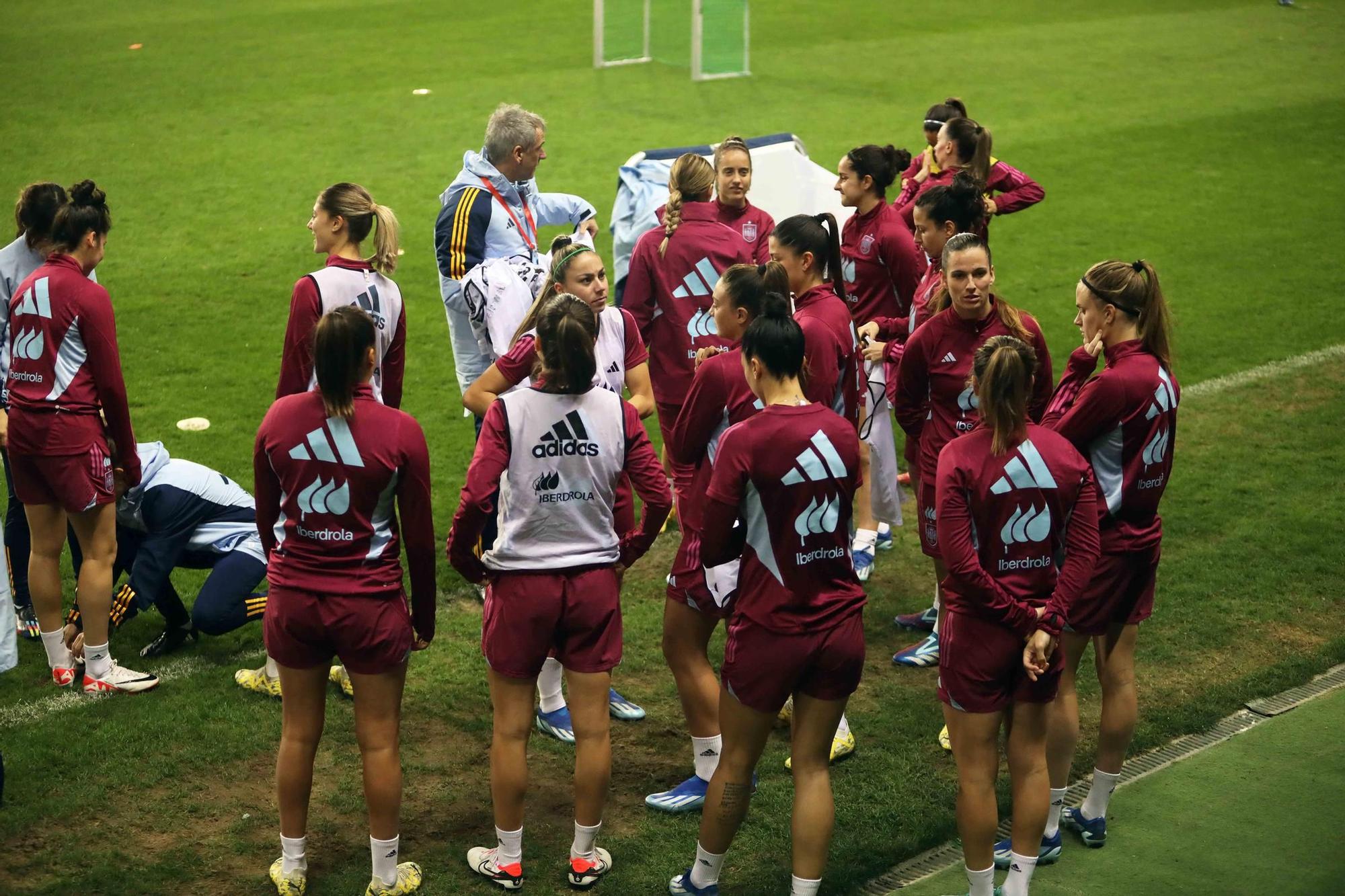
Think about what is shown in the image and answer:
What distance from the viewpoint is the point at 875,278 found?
20.8 ft

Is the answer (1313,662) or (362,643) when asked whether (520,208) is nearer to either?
(362,643)

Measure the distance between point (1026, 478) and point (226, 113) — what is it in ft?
43.5

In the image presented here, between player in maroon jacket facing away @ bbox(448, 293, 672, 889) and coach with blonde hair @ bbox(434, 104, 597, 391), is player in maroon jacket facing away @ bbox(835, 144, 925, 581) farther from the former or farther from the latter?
player in maroon jacket facing away @ bbox(448, 293, 672, 889)

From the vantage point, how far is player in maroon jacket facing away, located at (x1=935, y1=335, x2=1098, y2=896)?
3.77 m

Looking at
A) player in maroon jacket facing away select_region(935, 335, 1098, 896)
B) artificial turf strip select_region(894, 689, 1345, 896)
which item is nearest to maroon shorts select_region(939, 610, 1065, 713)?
player in maroon jacket facing away select_region(935, 335, 1098, 896)

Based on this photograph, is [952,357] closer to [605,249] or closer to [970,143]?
[970,143]

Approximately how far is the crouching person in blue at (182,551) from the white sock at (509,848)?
6.34 feet

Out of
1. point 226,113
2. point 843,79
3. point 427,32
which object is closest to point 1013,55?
Answer: point 843,79

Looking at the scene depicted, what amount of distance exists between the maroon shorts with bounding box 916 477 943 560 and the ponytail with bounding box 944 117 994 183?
234 centimetres

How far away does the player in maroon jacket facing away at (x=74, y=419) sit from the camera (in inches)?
197

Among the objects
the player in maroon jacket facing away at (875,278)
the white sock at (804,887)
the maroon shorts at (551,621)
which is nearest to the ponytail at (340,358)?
the maroon shorts at (551,621)

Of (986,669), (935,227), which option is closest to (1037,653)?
(986,669)

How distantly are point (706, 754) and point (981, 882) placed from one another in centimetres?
110

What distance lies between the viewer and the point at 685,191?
5895mm
